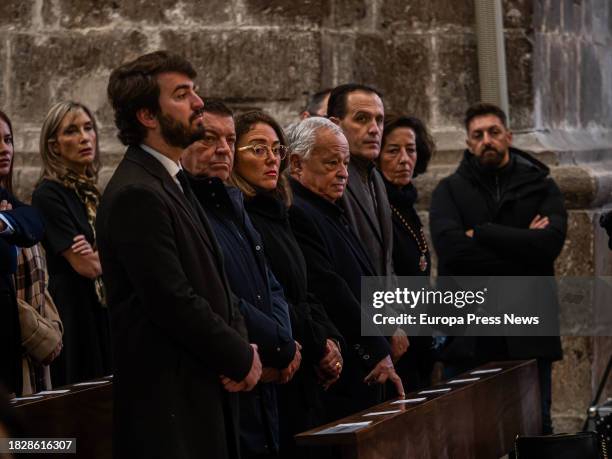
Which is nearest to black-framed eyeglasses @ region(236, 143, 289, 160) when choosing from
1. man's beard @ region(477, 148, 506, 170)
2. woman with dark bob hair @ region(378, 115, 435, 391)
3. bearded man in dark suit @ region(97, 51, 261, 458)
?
bearded man in dark suit @ region(97, 51, 261, 458)

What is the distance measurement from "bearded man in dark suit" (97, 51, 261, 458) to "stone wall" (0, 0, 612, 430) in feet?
13.0

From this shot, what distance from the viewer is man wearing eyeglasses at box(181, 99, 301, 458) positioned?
428 centimetres

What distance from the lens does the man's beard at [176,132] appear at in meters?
4.09

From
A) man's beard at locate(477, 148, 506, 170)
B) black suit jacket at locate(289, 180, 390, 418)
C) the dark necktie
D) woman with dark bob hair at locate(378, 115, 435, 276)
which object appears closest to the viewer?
the dark necktie

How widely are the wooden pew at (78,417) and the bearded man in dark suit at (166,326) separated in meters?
0.44

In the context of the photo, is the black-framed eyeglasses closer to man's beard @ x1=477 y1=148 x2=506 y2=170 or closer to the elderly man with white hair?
the elderly man with white hair

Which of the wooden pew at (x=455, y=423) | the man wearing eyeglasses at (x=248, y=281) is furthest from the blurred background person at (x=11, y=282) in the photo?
the wooden pew at (x=455, y=423)

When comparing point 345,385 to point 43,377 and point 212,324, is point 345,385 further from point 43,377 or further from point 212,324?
point 212,324

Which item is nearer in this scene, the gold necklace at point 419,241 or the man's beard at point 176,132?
the man's beard at point 176,132

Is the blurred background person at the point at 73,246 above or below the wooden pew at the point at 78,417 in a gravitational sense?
above

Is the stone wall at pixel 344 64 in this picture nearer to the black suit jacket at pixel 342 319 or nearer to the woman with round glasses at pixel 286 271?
the black suit jacket at pixel 342 319

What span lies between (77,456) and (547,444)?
1751mm

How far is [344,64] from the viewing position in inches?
321

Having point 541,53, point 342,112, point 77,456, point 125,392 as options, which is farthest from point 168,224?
point 541,53
